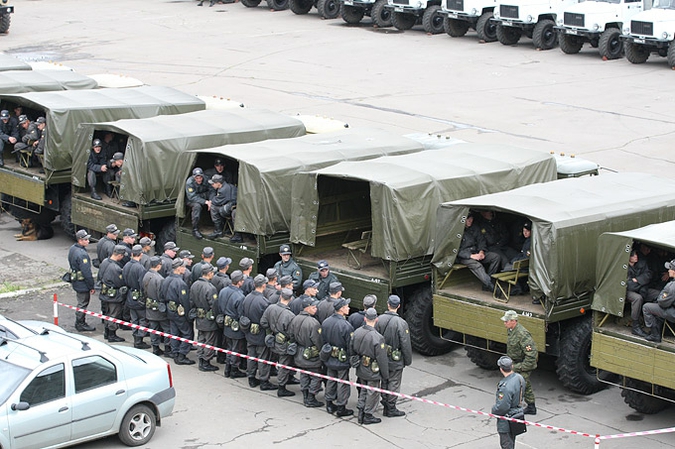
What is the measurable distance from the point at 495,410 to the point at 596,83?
20737 millimetres

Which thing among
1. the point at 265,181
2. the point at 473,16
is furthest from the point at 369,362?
the point at 473,16

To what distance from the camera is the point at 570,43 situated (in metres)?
34.7

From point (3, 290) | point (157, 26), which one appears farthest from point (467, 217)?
point (157, 26)

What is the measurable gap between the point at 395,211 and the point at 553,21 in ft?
74.2

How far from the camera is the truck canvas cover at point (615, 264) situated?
492 inches

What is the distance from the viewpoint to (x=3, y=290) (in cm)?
1747

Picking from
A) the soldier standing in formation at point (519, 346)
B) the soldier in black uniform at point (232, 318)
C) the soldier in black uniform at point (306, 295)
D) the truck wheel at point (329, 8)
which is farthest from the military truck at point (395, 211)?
the truck wheel at point (329, 8)

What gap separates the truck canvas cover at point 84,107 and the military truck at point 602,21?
609 inches

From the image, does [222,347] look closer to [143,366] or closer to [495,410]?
[143,366]

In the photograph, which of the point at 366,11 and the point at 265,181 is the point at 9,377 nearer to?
the point at 265,181

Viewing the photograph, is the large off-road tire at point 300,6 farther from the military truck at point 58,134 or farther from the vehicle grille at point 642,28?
the military truck at point 58,134

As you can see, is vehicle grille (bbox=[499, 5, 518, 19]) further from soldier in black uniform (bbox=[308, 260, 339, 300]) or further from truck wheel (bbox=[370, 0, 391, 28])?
soldier in black uniform (bbox=[308, 260, 339, 300])

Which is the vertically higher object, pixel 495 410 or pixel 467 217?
pixel 467 217

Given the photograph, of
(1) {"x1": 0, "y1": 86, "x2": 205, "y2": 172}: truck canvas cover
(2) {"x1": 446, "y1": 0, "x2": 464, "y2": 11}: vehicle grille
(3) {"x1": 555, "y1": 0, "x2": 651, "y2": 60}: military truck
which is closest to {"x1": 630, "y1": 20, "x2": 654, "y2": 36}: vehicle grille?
(3) {"x1": 555, "y1": 0, "x2": 651, "y2": 60}: military truck
